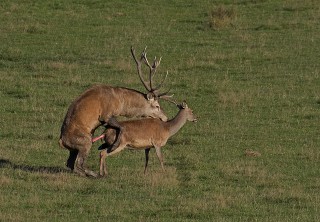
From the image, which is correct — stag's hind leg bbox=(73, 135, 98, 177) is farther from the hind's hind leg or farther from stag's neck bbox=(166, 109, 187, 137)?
stag's neck bbox=(166, 109, 187, 137)

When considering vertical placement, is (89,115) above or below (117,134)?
above

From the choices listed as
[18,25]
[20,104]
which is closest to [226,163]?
[20,104]

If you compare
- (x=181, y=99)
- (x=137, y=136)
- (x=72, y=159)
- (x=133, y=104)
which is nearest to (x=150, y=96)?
(x=133, y=104)

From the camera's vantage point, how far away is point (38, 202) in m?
13.6

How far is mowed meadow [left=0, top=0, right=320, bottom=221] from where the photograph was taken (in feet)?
45.8

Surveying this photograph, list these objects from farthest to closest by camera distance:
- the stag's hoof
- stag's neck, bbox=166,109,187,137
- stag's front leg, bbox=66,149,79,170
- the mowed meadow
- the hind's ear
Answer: the hind's ear
stag's neck, bbox=166,109,187,137
stag's front leg, bbox=66,149,79,170
the stag's hoof
the mowed meadow

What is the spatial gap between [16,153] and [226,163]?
3.35m

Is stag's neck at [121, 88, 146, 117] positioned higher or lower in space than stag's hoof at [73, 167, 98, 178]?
higher

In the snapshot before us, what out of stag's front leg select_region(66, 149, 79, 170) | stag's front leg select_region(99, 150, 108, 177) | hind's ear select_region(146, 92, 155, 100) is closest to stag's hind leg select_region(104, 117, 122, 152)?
stag's front leg select_region(99, 150, 108, 177)

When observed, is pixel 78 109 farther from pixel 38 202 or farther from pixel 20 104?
pixel 20 104

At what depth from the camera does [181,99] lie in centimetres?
2234

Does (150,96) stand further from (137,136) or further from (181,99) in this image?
(181,99)

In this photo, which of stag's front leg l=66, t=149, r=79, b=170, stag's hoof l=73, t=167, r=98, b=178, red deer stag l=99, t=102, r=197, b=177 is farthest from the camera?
stag's front leg l=66, t=149, r=79, b=170

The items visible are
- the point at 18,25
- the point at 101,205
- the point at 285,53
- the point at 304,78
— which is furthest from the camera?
the point at 18,25
